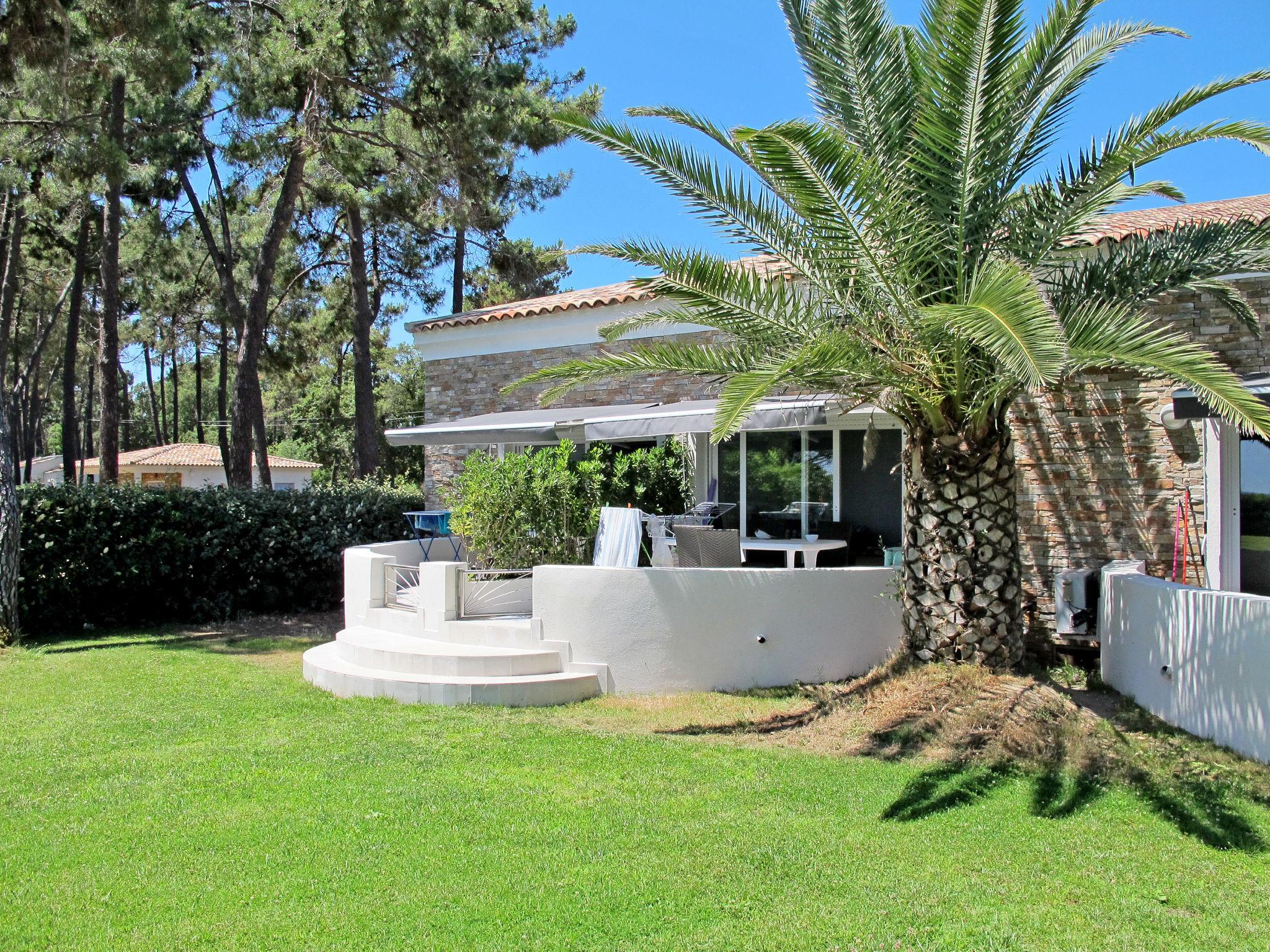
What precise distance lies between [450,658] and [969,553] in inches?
244

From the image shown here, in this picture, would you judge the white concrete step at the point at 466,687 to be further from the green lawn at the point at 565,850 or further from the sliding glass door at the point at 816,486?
the sliding glass door at the point at 816,486

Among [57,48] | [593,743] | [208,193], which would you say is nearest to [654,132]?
[593,743]

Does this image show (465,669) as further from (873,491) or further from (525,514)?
(873,491)

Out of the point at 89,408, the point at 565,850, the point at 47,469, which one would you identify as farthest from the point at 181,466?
the point at 565,850

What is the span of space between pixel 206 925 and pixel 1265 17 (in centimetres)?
1741

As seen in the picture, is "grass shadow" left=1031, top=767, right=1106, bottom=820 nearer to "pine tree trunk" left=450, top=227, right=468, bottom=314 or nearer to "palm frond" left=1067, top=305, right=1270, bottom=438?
"palm frond" left=1067, top=305, right=1270, bottom=438

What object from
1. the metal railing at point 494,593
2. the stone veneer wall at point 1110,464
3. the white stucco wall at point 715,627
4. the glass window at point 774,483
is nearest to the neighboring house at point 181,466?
the glass window at point 774,483

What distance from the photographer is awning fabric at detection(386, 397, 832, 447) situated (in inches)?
493

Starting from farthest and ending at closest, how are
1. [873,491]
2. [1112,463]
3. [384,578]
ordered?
[873,491], [384,578], [1112,463]

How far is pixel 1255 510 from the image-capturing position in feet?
39.7

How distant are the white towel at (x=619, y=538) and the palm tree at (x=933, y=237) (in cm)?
260

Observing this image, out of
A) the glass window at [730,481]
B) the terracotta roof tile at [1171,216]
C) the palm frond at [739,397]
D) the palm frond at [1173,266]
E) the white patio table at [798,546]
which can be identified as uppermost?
the terracotta roof tile at [1171,216]

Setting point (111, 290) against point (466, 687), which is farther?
point (111, 290)

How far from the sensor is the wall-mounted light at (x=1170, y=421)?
12.4 metres
